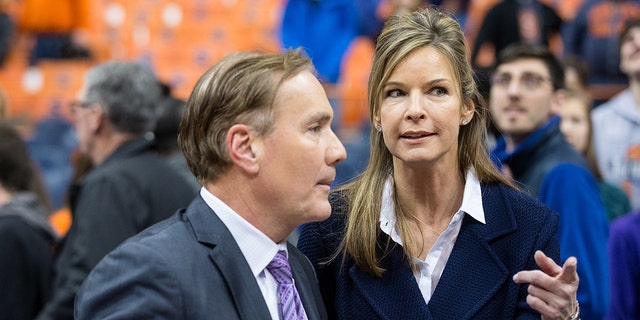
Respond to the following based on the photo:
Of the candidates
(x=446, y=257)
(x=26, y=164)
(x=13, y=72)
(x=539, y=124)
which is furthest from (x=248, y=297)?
(x=13, y=72)

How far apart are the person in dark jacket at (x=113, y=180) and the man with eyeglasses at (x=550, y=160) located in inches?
56.9

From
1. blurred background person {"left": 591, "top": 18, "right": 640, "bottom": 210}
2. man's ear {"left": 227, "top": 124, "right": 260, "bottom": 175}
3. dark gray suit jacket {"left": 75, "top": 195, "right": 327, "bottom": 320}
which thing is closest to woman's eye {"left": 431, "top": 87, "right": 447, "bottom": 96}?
man's ear {"left": 227, "top": 124, "right": 260, "bottom": 175}

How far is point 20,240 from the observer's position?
184 inches

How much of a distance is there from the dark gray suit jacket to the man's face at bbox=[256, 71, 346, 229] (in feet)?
0.53

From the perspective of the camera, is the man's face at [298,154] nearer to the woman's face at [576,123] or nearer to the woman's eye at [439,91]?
the woman's eye at [439,91]

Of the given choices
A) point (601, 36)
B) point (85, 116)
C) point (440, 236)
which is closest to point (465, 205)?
point (440, 236)

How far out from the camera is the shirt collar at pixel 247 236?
2.50 metres

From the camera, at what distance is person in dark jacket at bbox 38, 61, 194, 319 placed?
14.0 ft

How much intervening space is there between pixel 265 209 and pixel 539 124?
7.80 feet

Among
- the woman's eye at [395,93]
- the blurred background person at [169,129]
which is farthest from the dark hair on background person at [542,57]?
the woman's eye at [395,93]

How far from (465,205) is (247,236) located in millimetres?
743

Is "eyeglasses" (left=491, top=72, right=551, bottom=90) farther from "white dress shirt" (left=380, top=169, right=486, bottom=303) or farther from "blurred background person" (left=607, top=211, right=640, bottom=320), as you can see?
"white dress shirt" (left=380, top=169, right=486, bottom=303)

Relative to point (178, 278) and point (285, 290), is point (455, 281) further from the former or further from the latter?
point (178, 278)

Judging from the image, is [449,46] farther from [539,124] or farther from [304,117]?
[539,124]
